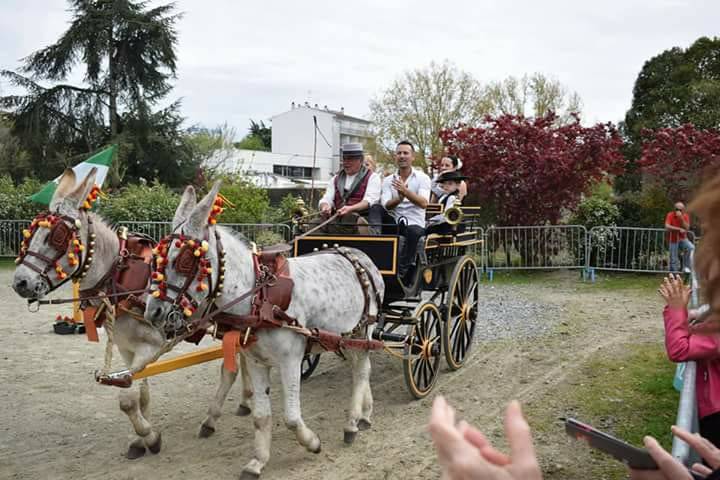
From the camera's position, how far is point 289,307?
4.42 meters

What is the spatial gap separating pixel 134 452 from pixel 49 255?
1676mm

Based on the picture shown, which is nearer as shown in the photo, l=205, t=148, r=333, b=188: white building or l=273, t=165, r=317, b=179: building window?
l=205, t=148, r=333, b=188: white building

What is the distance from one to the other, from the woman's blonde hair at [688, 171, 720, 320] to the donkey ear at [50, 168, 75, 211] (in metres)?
4.52

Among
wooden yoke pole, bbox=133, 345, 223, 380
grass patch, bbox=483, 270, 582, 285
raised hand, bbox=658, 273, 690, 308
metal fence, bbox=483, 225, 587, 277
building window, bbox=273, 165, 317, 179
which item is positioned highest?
building window, bbox=273, 165, 317, 179

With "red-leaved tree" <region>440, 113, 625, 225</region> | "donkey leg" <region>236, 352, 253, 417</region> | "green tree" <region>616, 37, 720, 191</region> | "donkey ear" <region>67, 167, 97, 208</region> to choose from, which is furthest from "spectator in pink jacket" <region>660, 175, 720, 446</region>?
"green tree" <region>616, 37, 720, 191</region>

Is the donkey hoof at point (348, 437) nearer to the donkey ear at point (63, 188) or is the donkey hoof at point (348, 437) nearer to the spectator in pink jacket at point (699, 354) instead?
the spectator in pink jacket at point (699, 354)

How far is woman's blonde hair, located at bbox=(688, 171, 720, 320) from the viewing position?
0.99 m

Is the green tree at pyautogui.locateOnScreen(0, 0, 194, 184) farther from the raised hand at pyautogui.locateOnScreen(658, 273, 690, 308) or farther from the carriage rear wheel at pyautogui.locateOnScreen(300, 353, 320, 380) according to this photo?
the raised hand at pyautogui.locateOnScreen(658, 273, 690, 308)

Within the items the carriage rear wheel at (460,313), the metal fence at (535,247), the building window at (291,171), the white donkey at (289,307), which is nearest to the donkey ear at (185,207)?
the white donkey at (289,307)

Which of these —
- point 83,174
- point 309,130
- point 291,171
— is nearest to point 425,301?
point 83,174

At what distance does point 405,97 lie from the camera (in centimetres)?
2995

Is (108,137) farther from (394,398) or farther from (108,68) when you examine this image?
(394,398)

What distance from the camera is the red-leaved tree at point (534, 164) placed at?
14.2m

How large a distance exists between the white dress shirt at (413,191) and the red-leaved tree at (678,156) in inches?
424
